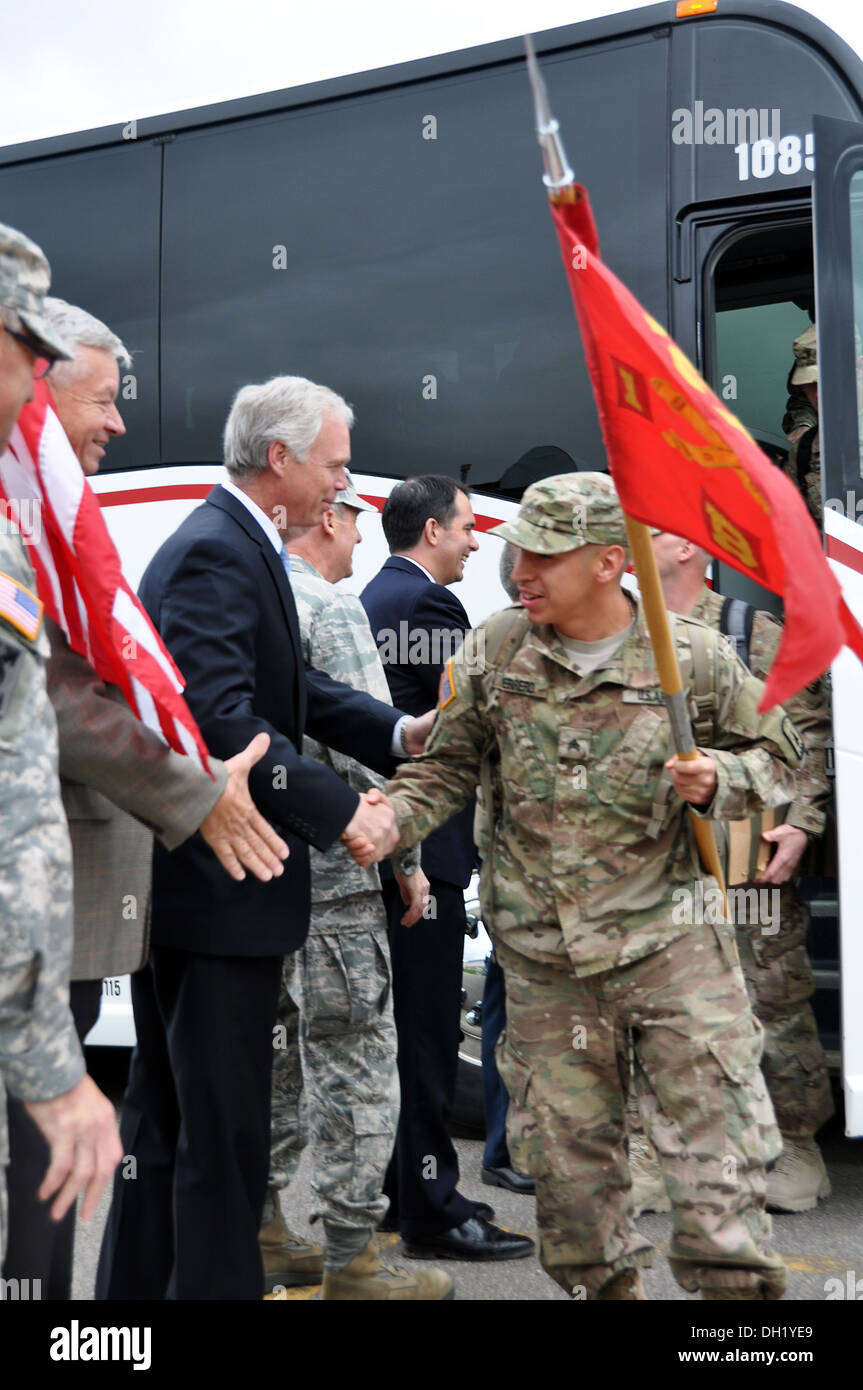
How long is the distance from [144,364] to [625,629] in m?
3.63

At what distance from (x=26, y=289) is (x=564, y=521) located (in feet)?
4.69

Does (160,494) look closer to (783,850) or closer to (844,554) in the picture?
(844,554)

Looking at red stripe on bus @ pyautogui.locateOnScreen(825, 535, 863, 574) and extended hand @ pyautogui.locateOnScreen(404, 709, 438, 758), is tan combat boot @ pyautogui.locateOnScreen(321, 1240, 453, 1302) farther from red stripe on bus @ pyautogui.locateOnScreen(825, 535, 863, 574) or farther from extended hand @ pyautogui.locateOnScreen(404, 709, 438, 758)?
red stripe on bus @ pyautogui.locateOnScreen(825, 535, 863, 574)

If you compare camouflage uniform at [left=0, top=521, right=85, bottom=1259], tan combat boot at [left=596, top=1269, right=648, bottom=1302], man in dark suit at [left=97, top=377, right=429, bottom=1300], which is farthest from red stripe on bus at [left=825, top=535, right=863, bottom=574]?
camouflage uniform at [left=0, top=521, right=85, bottom=1259]

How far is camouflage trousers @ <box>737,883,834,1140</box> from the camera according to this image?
459 cm

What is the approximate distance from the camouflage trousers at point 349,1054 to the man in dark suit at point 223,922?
60 centimetres

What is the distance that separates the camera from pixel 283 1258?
4.06 metres

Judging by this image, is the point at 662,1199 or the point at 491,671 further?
the point at 662,1199

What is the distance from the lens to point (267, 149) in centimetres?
600

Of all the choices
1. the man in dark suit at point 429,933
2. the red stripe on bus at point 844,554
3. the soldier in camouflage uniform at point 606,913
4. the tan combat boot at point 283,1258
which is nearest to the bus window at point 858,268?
the red stripe on bus at point 844,554

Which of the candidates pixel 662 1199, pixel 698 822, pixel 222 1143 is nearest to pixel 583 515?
pixel 698 822

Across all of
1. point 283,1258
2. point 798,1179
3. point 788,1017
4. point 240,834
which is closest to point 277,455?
point 240,834

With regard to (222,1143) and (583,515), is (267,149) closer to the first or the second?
(583,515)

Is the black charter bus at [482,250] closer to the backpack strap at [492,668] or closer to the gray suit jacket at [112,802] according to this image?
the backpack strap at [492,668]
